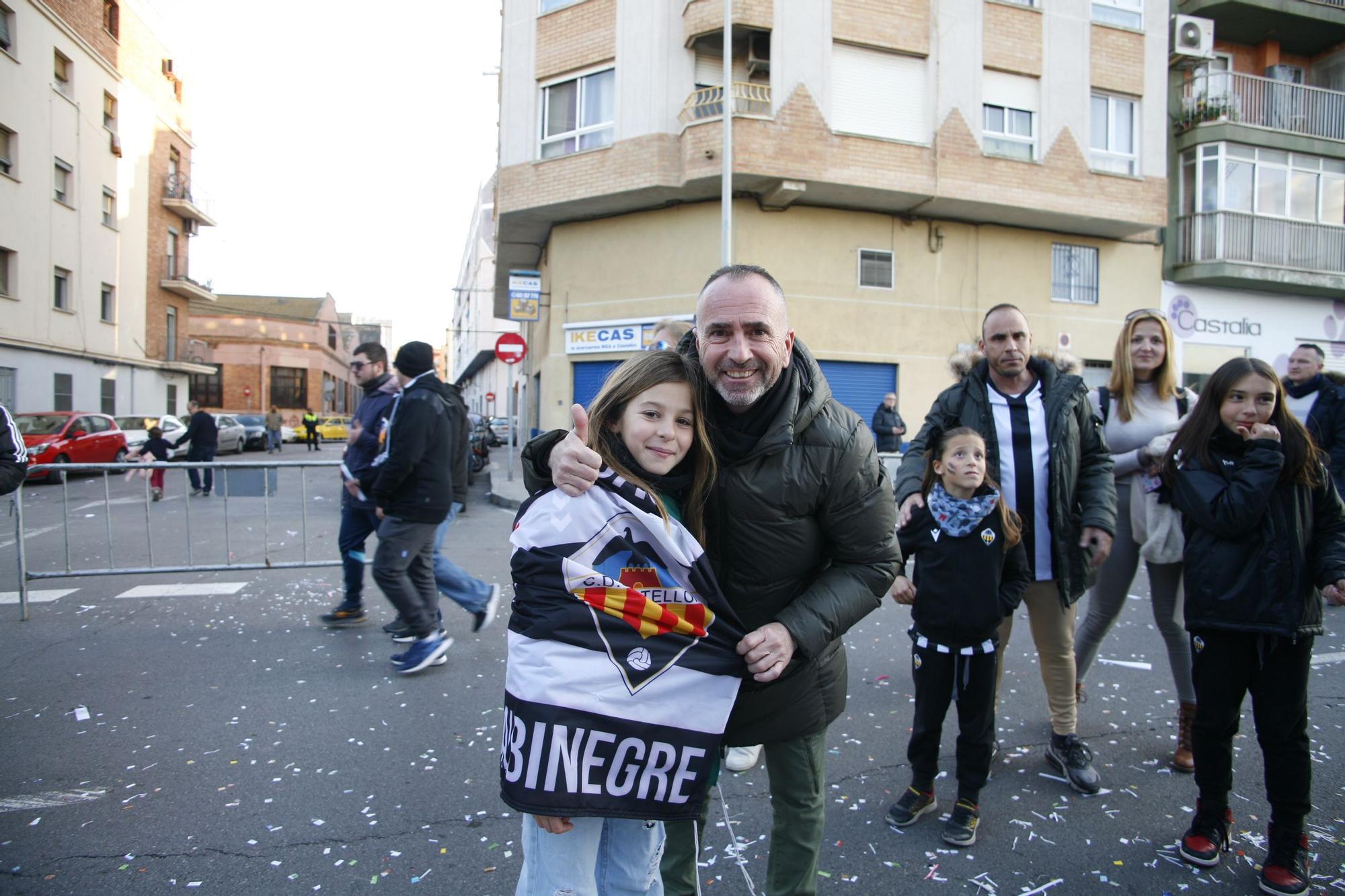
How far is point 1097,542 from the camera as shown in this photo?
125 inches

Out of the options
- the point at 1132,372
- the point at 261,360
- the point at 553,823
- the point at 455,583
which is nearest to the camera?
the point at 553,823

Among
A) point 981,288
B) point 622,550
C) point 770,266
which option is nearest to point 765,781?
point 622,550

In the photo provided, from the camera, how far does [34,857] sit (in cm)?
265

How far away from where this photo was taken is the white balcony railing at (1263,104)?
18922mm

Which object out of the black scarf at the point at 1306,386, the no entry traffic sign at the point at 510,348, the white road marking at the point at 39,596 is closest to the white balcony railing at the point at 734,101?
the no entry traffic sign at the point at 510,348

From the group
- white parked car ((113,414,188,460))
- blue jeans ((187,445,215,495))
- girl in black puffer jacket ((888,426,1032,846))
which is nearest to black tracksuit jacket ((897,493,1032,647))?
girl in black puffer jacket ((888,426,1032,846))

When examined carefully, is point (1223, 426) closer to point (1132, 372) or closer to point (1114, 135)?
point (1132, 372)

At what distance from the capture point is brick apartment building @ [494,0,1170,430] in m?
16.0

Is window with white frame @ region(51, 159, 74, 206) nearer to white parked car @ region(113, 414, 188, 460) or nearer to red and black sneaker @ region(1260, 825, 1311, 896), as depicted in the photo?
white parked car @ region(113, 414, 188, 460)

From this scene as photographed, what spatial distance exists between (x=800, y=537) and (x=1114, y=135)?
20.4 meters

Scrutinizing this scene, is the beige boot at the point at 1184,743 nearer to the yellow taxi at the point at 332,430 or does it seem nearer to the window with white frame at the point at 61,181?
the window with white frame at the point at 61,181

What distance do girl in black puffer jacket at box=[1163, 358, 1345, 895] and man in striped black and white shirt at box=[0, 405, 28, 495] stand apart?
5.44 meters

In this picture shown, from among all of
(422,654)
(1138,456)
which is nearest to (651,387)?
(1138,456)

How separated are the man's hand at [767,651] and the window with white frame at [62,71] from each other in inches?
1371
